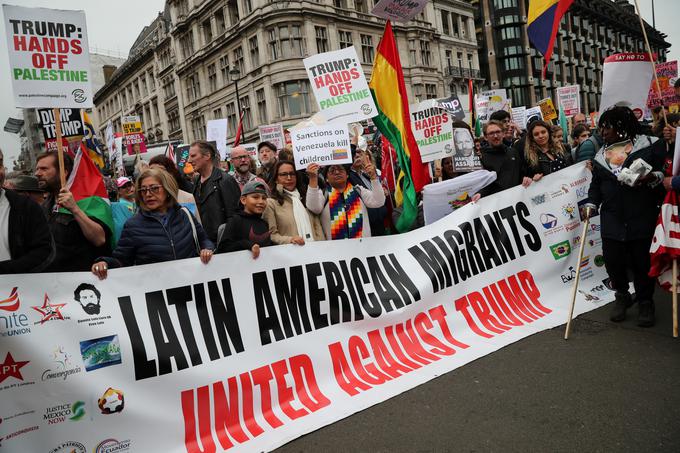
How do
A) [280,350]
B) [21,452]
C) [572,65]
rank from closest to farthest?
[21,452] < [280,350] < [572,65]

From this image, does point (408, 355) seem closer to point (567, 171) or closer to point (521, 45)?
point (567, 171)

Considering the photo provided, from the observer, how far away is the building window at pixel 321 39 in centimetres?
3644

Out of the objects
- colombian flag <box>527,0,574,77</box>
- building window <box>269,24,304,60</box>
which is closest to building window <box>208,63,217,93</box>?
building window <box>269,24,304,60</box>

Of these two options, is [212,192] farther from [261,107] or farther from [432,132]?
[261,107]

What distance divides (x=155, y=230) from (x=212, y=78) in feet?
143

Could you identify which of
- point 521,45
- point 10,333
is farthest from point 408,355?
point 521,45

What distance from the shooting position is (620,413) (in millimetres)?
2877

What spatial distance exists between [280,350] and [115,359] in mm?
1090

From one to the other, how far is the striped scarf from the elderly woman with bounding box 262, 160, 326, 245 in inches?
6.6

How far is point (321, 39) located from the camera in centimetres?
3662

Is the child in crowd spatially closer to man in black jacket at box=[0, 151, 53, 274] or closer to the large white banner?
the large white banner

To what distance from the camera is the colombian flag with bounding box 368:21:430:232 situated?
5.04m

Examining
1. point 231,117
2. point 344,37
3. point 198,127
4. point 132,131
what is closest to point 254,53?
point 231,117

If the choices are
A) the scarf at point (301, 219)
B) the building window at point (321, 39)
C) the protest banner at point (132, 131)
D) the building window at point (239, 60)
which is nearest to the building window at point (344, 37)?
the building window at point (321, 39)
